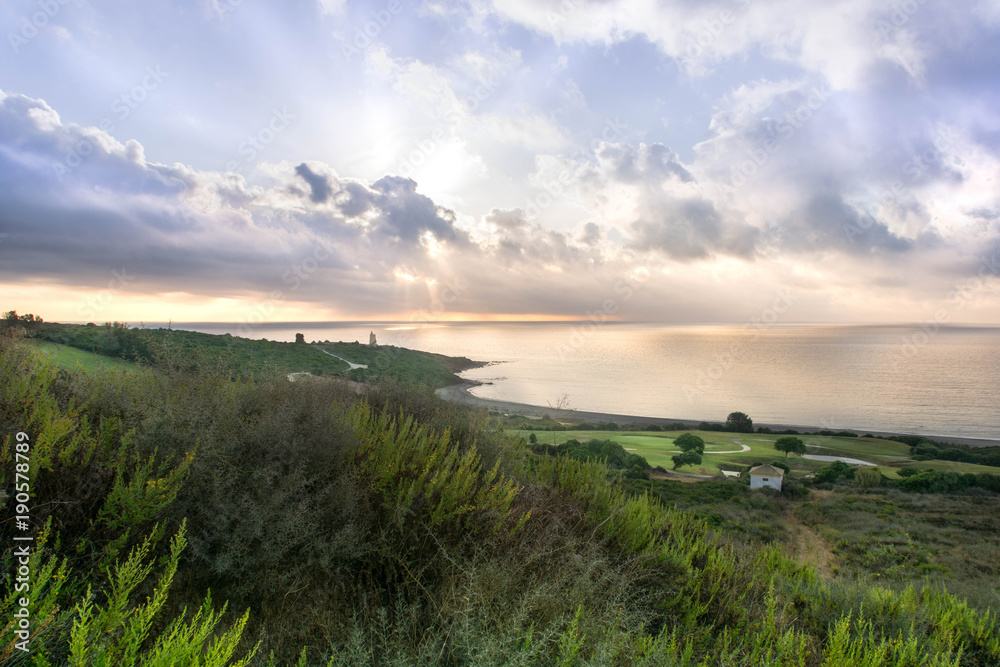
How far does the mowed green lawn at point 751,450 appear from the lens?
28812 millimetres

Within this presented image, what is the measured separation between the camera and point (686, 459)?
2817 centimetres

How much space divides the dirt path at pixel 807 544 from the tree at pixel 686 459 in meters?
8.06

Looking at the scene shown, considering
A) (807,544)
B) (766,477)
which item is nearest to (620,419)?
(766,477)

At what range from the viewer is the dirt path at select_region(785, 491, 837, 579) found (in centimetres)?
1233

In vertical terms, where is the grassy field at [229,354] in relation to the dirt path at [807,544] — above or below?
above

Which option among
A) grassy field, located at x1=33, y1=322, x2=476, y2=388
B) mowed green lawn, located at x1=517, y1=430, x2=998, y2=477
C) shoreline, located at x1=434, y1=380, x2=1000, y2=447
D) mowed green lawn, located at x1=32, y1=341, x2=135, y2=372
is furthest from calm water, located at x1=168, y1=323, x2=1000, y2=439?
mowed green lawn, located at x1=32, y1=341, x2=135, y2=372

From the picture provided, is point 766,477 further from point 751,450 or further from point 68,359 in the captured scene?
point 68,359

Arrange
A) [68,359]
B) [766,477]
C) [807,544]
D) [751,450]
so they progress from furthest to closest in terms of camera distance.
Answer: [751,450], [766,477], [807,544], [68,359]

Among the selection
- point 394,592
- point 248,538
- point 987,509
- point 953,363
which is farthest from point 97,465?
point 953,363

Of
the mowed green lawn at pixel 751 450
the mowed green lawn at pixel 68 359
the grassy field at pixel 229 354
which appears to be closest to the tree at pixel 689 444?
the mowed green lawn at pixel 751 450

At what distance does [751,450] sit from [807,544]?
20890 millimetres

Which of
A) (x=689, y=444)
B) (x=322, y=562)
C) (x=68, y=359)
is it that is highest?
(x=68, y=359)

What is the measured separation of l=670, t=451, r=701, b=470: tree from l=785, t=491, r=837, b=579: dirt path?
8.06 m

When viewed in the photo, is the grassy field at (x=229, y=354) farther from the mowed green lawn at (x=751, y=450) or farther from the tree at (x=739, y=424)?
the tree at (x=739, y=424)
